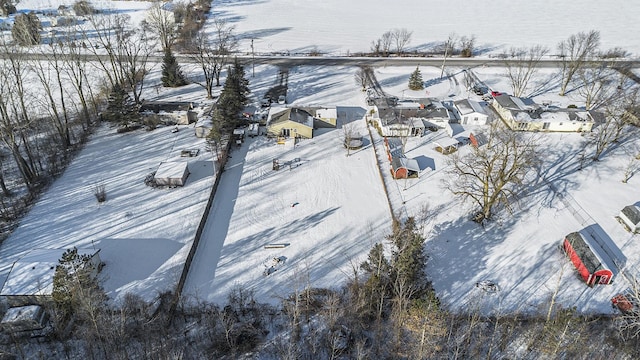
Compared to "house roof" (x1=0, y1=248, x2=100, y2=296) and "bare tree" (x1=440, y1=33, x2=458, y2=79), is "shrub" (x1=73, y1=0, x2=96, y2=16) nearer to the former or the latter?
"house roof" (x1=0, y1=248, x2=100, y2=296)

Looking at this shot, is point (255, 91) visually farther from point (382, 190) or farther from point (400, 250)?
point (400, 250)

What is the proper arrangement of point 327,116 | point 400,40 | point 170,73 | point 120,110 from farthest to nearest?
point 400,40 → point 170,73 → point 327,116 → point 120,110

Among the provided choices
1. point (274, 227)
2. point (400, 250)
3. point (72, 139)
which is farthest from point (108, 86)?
point (400, 250)

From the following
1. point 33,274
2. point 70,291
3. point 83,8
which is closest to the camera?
point 70,291

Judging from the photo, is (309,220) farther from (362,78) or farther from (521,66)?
(521,66)

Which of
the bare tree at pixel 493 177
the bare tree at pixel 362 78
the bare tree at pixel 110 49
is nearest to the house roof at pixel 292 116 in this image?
the bare tree at pixel 362 78

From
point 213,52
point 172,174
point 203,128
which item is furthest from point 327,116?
point 213,52
